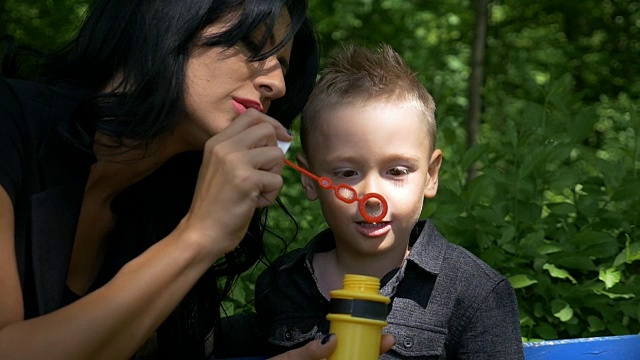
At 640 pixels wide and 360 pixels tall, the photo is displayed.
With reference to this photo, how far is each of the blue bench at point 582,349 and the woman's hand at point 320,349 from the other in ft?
1.12

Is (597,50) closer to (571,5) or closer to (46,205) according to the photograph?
(571,5)

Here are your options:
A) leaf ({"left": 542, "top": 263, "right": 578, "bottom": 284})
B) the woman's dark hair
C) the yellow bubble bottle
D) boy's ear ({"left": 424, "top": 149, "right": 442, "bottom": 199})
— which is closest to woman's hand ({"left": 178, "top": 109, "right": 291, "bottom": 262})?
the yellow bubble bottle

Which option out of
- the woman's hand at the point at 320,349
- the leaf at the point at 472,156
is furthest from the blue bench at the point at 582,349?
the leaf at the point at 472,156

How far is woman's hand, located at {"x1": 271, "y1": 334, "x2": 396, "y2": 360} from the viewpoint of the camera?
67.9 inches

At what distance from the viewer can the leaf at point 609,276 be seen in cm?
276

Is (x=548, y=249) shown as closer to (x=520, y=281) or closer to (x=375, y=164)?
(x=520, y=281)

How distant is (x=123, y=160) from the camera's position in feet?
7.50

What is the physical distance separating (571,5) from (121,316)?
27.9 feet

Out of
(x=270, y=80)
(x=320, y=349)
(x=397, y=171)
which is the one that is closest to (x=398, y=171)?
(x=397, y=171)

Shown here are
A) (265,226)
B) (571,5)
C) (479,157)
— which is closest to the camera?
(265,226)

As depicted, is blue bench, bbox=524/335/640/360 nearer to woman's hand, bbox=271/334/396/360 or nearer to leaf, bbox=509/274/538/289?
leaf, bbox=509/274/538/289

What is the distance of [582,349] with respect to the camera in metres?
2.37

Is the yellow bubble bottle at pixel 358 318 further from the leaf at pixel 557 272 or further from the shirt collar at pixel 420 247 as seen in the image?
the leaf at pixel 557 272

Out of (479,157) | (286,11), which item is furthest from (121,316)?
(479,157)
